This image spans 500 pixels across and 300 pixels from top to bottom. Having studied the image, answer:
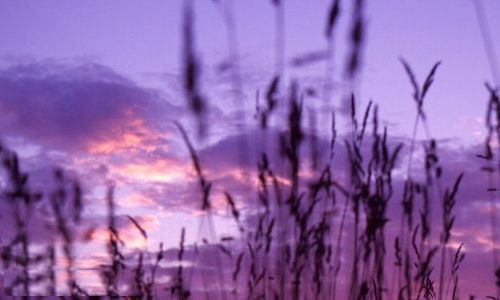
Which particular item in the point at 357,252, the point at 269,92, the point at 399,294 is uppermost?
the point at 269,92

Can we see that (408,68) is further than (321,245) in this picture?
No

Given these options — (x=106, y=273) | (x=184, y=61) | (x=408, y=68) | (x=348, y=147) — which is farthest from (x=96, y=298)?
(x=408, y=68)

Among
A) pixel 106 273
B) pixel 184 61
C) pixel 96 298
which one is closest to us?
pixel 184 61

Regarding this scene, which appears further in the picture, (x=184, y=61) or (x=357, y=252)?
(x=357, y=252)

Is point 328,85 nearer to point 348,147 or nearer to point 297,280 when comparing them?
point 348,147

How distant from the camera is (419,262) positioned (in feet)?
9.70

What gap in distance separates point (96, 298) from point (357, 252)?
1.10 meters

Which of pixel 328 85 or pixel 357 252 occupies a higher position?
pixel 328 85

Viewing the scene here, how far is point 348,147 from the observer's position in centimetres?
284

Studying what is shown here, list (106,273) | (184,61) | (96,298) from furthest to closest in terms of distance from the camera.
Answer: (106,273)
(96,298)
(184,61)

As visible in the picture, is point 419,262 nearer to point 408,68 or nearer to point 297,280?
point 297,280

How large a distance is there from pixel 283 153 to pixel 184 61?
0.63m

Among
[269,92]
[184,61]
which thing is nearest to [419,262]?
[269,92]

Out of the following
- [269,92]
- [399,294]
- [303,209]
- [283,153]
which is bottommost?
[399,294]
